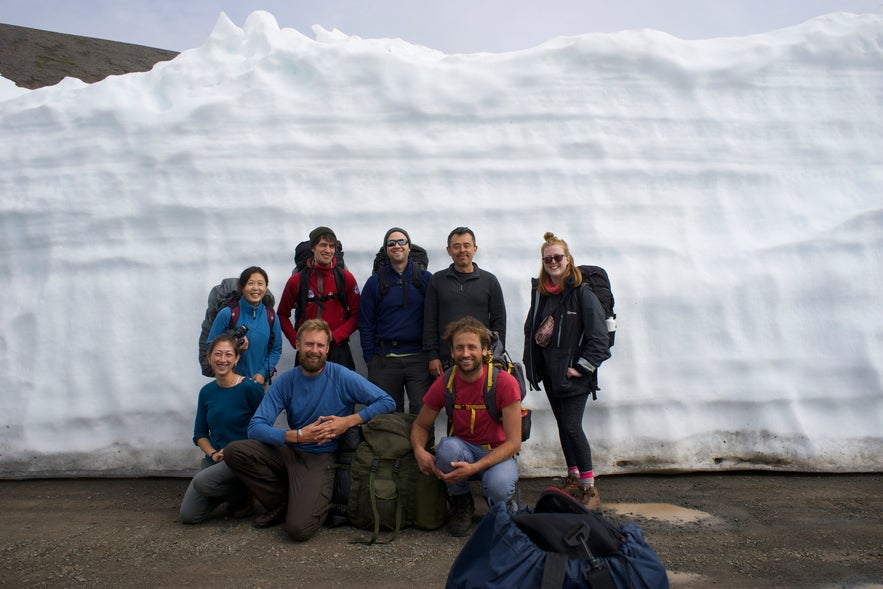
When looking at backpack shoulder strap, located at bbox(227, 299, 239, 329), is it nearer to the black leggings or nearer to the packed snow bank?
the packed snow bank

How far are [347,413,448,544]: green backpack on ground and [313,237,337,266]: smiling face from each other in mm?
1297

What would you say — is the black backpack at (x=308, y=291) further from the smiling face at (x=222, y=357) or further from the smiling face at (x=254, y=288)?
the smiling face at (x=222, y=357)

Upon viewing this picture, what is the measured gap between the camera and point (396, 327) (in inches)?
169

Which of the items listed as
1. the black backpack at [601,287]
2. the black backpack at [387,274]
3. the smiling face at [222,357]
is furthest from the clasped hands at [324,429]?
the black backpack at [601,287]

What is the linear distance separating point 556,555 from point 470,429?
4.97 feet

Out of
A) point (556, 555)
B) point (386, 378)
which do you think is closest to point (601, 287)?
point (386, 378)

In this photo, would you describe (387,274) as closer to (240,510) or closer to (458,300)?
(458,300)

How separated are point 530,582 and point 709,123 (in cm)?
477

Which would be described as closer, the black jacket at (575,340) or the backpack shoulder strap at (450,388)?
the backpack shoulder strap at (450,388)

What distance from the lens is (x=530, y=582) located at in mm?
1979

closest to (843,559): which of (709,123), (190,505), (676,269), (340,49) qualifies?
(676,269)

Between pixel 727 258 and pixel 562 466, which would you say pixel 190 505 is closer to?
pixel 562 466

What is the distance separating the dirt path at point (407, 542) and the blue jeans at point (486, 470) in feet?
1.08

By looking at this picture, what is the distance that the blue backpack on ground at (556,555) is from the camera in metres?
1.95
